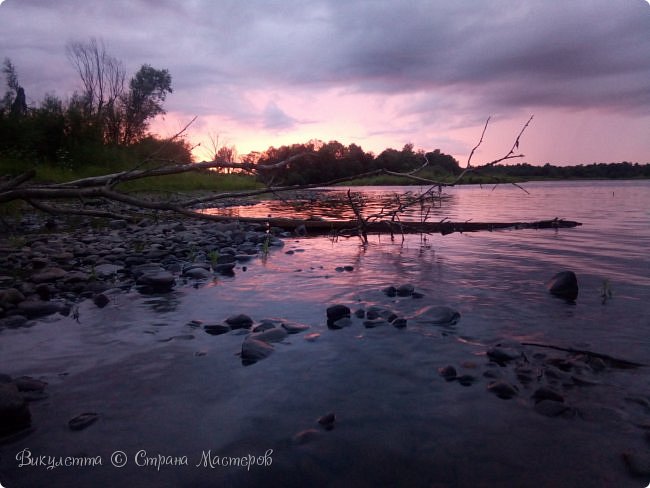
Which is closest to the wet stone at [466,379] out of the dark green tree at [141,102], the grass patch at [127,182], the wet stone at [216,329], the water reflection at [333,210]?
the wet stone at [216,329]

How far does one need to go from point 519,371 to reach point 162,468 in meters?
3.01

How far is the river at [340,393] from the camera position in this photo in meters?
2.53

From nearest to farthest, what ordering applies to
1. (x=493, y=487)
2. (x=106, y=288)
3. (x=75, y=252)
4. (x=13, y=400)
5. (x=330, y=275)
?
1. (x=493, y=487)
2. (x=13, y=400)
3. (x=106, y=288)
4. (x=330, y=275)
5. (x=75, y=252)

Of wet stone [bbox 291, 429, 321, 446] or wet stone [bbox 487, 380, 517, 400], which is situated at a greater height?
wet stone [bbox 487, 380, 517, 400]

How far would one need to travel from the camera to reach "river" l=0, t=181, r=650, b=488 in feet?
8.29

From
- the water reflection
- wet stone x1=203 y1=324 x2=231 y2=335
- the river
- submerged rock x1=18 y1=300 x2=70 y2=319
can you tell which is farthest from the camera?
the water reflection

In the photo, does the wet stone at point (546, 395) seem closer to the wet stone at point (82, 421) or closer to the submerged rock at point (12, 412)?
the wet stone at point (82, 421)

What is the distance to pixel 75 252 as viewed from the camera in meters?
8.54

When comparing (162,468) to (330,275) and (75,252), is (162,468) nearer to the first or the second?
(330,275)

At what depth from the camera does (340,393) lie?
3389mm

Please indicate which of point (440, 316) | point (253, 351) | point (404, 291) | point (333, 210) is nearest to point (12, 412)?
point (253, 351)

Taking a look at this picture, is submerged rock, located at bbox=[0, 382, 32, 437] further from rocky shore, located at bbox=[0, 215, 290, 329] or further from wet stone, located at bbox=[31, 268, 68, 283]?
wet stone, located at bbox=[31, 268, 68, 283]

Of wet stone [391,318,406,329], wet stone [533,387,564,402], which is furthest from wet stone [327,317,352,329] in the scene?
wet stone [533,387,564,402]

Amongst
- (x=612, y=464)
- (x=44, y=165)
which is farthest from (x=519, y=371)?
(x=44, y=165)
